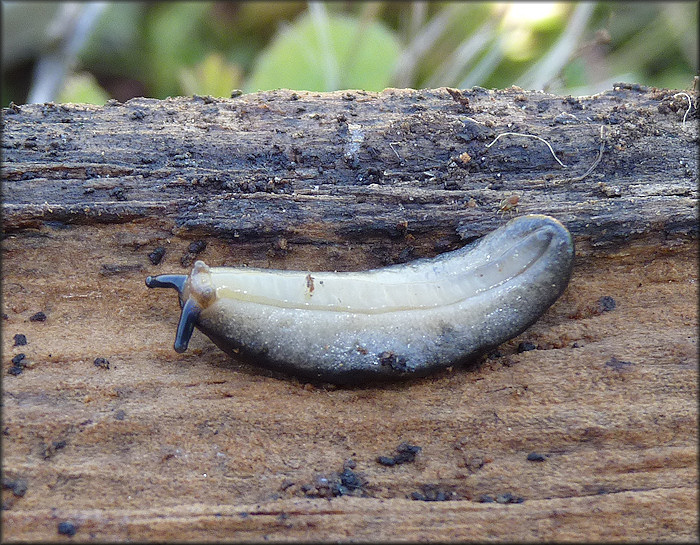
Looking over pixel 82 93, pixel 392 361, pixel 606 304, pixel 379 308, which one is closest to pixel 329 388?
pixel 392 361

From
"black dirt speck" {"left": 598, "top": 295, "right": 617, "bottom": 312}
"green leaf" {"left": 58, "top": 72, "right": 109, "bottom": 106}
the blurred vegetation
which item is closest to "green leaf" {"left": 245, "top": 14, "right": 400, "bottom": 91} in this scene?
the blurred vegetation

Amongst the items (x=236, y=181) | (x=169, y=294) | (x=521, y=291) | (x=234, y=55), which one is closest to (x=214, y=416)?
(x=169, y=294)

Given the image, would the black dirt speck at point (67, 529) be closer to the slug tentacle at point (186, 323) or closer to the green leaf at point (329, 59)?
the slug tentacle at point (186, 323)

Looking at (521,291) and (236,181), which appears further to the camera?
(236,181)

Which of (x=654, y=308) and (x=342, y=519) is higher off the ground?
(x=654, y=308)

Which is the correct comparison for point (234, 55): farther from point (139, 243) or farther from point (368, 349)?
point (368, 349)

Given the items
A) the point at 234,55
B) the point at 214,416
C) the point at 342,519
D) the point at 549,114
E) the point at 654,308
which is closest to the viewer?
the point at 342,519

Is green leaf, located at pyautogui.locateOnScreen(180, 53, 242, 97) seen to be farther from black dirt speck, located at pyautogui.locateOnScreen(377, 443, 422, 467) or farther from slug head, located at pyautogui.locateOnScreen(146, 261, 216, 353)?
black dirt speck, located at pyautogui.locateOnScreen(377, 443, 422, 467)
